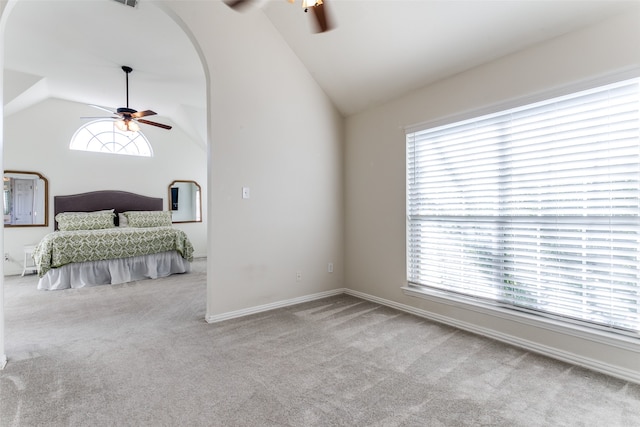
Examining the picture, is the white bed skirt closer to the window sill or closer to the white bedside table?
the white bedside table

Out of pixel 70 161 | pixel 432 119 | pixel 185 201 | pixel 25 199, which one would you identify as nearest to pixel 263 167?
pixel 432 119

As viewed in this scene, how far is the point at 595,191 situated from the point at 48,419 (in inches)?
142

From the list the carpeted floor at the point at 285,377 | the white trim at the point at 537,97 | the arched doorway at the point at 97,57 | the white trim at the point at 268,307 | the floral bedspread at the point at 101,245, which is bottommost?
the carpeted floor at the point at 285,377

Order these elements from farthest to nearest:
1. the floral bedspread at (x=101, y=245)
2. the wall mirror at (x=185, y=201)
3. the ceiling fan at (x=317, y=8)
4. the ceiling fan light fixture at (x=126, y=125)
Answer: the wall mirror at (x=185, y=201), the ceiling fan light fixture at (x=126, y=125), the floral bedspread at (x=101, y=245), the ceiling fan at (x=317, y=8)

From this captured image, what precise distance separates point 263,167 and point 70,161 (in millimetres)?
4897

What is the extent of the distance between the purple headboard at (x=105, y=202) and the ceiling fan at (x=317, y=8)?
18.6ft

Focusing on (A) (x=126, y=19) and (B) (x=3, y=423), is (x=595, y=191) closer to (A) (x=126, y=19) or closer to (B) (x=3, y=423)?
(B) (x=3, y=423)

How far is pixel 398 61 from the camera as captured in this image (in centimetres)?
293

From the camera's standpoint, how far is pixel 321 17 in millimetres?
1979

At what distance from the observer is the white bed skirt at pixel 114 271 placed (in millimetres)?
4207

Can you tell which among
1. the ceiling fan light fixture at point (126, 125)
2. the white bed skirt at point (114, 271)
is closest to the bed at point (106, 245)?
the white bed skirt at point (114, 271)

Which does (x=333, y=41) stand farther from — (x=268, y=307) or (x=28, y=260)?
(x=28, y=260)

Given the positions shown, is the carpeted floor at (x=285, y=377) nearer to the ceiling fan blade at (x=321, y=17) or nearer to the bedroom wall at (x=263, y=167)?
the bedroom wall at (x=263, y=167)

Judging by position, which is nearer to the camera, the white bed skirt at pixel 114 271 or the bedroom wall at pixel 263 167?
the bedroom wall at pixel 263 167
